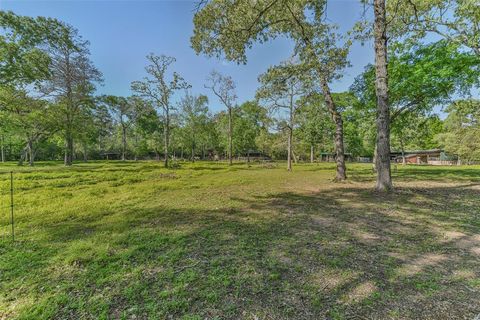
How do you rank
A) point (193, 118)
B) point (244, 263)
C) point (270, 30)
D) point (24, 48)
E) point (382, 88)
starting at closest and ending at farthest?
1. point (244, 263)
2. point (382, 88)
3. point (270, 30)
4. point (24, 48)
5. point (193, 118)

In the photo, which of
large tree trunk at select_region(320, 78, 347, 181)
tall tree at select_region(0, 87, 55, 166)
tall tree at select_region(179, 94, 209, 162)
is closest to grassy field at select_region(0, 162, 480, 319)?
large tree trunk at select_region(320, 78, 347, 181)

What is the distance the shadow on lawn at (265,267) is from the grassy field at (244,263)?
0.02 metres

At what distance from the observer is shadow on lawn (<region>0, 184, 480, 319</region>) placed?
220 cm

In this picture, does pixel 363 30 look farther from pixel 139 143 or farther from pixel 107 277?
pixel 139 143

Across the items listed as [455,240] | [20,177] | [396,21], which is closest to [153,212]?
[455,240]

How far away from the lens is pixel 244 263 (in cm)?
312

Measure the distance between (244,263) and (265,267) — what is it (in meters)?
0.32

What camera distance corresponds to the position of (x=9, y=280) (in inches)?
112

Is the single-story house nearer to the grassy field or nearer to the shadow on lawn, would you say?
the grassy field

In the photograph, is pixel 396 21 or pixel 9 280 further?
pixel 396 21

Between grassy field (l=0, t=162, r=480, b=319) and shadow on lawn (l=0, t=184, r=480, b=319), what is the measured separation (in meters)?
0.02

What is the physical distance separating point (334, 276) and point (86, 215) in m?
6.46

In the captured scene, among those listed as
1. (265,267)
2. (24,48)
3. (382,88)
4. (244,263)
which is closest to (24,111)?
(24,48)

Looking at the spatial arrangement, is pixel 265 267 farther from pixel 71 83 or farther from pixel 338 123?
pixel 71 83
